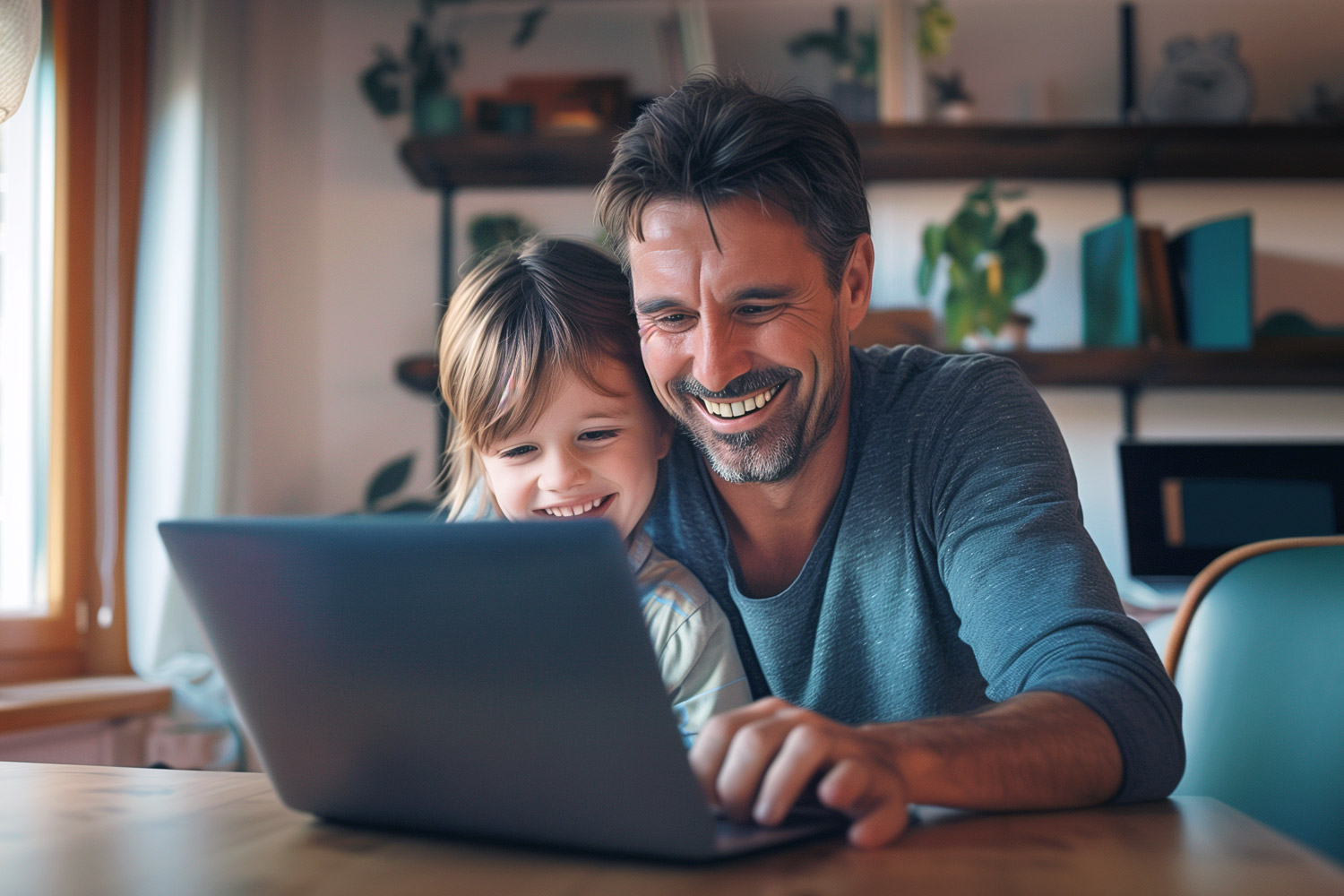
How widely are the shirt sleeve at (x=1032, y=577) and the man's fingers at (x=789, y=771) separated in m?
0.22

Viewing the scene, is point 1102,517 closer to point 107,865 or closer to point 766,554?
point 766,554

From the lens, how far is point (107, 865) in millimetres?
472

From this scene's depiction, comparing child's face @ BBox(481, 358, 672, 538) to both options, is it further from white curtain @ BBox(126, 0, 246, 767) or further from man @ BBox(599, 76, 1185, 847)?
white curtain @ BBox(126, 0, 246, 767)

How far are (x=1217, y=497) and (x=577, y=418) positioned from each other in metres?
1.76

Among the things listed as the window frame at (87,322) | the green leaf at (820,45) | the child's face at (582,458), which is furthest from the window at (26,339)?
the green leaf at (820,45)

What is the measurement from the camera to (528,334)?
111 centimetres

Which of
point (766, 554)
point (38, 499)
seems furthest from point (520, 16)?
point (766, 554)

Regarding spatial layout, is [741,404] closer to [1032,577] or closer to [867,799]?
[1032,577]

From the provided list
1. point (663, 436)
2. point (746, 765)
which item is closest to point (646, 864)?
point (746, 765)

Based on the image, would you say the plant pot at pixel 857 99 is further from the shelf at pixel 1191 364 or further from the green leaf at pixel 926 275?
the shelf at pixel 1191 364

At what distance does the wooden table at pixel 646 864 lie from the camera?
0.42 m

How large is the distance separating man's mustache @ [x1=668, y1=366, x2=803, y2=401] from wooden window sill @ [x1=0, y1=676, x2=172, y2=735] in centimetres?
118

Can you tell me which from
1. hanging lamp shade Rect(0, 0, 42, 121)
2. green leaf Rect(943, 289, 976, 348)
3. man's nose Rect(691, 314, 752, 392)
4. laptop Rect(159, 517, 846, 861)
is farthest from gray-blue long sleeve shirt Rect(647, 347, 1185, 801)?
green leaf Rect(943, 289, 976, 348)

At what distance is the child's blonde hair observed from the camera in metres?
1.09
